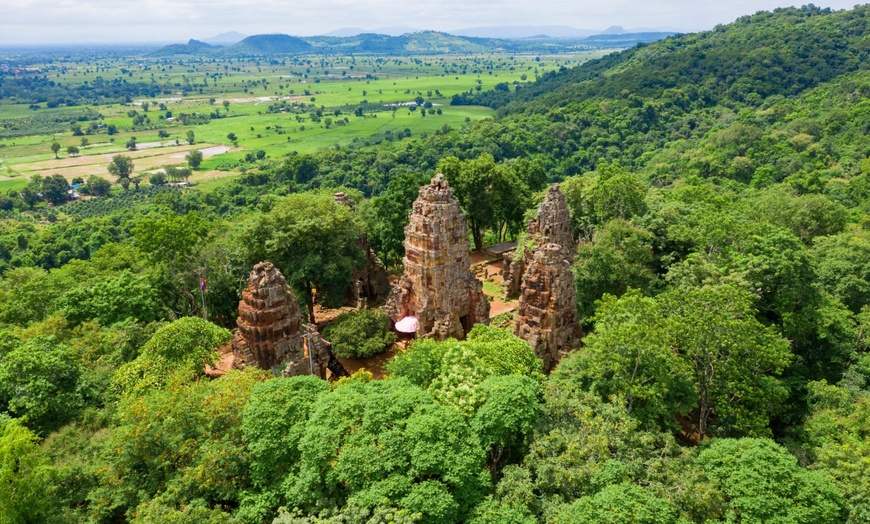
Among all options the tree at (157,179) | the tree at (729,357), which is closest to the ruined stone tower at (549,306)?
the tree at (729,357)

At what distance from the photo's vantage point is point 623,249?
109ft

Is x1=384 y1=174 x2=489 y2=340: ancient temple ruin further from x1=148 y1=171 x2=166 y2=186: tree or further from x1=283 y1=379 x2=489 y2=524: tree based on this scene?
x1=148 y1=171 x2=166 y2=186: tree

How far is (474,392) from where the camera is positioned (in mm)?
20109

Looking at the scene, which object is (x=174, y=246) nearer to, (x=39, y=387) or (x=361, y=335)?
(x=39, y=387)

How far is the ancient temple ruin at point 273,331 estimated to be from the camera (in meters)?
25.9

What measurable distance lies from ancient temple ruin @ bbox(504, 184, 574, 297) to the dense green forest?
3.85 m

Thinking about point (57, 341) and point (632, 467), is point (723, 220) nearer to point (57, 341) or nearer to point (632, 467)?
point (632, 467)

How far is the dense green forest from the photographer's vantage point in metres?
16.9

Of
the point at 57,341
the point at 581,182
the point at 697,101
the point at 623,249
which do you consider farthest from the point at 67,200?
the point at 697,101

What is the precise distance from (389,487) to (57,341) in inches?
841

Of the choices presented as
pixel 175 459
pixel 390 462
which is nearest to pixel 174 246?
pixel 175 459

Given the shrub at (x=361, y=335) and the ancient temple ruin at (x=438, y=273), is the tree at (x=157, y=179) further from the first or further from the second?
the ancient temple ruin at (x=438, y=273)

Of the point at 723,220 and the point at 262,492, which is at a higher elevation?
the point at 723,220

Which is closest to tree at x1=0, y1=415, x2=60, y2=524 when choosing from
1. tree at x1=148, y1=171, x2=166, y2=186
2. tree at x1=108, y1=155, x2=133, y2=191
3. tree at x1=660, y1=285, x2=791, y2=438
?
tree at x1=660, y1=285, x2=791, y2=438
